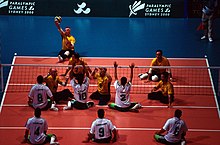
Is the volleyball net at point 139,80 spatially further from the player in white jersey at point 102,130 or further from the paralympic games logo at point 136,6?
the paralympic games logo at point 136,6

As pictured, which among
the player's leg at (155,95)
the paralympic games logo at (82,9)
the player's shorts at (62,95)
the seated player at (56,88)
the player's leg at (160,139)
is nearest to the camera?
the player's leg at (160,139)

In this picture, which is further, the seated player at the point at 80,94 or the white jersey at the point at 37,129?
the seated player at the point at 80,94

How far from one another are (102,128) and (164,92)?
373 centimetres

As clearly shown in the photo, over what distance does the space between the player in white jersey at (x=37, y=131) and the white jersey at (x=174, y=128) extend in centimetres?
326

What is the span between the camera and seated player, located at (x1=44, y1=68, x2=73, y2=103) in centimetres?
1862

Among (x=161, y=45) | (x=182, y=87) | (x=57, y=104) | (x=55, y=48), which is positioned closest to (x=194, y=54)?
(x=161, y=45)

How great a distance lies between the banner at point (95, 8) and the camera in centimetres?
2802

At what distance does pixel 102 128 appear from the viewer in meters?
15.9

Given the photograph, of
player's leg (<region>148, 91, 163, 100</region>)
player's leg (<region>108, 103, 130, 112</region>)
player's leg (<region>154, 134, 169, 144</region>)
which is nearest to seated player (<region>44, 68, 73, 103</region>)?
player's leg (<region>108, 103, 130, 112</region>)

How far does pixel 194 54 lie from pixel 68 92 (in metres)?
7.17

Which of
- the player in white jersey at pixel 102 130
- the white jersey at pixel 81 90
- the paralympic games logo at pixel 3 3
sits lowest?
the player in white jersey at pixel 102 130

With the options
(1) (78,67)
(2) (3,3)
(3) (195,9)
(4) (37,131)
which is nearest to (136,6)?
(3) (195,9)

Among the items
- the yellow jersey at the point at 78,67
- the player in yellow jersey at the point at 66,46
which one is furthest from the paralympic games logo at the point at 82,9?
the yellow jersey at the point at 78,67

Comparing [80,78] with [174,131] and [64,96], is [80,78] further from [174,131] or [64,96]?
[174,131]
